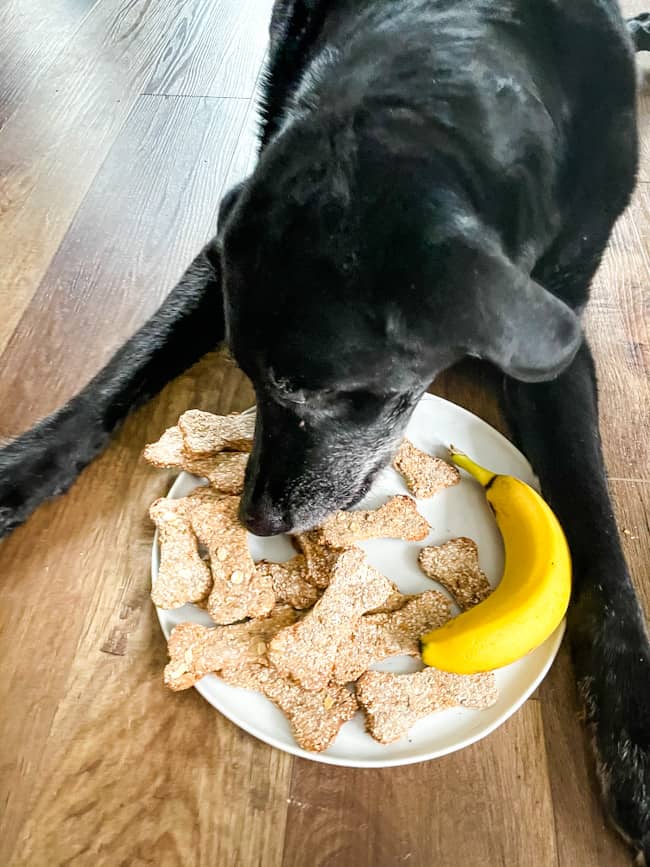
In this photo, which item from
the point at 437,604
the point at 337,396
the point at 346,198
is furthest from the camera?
the point at 437,604

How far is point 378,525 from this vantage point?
38.4 inches

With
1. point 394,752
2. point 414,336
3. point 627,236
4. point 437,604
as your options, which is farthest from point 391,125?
point 627,236

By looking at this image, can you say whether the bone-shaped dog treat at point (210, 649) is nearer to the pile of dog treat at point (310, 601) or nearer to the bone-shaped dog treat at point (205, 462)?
the pile of dog treat at point (310, 601)

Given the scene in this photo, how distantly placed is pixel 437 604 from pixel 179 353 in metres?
0.60

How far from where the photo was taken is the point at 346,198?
699mm

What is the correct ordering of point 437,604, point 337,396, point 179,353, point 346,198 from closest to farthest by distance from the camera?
1. point 346,198
2. point 337,396
3. point 437,604
4. point 179,353

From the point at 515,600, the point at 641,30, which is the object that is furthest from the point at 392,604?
the point at 641,30

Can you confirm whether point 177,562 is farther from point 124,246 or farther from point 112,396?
point 124,246

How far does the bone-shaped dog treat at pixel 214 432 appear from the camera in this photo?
3.39 feet

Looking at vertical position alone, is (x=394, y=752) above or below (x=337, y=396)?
below

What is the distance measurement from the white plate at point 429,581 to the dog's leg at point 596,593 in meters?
0.05

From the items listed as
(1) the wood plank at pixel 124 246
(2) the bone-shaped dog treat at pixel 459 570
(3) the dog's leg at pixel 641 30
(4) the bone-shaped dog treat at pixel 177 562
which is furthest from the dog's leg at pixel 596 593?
(3) the dog's leg at pixel 641 30

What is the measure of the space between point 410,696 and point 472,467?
35cm

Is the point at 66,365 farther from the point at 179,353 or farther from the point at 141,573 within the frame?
the point at 141,573
